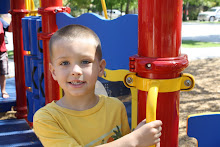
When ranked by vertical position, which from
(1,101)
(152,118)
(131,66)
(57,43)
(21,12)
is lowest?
(1,101)

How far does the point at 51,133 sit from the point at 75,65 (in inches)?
11.1

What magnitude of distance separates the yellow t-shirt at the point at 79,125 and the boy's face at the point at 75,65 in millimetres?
98

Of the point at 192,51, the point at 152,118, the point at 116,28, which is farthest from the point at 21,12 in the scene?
the point at 192,51

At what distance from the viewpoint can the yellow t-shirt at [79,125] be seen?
1268 millimetres

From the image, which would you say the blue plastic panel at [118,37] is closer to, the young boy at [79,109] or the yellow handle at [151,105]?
the young boy at [79,109]

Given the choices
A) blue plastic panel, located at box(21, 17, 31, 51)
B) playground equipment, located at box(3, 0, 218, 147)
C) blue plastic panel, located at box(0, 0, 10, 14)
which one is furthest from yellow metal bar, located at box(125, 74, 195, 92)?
blue plastic panel, located at box(0, 0, 10, 14)

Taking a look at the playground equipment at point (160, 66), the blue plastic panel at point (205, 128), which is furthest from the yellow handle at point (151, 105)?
the blue plastic panel at point (205, 128)

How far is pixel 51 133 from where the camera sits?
1.27m

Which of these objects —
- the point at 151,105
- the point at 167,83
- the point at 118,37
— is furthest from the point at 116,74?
the point at 151,105

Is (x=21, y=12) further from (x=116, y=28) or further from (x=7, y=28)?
(x=116, y=28)

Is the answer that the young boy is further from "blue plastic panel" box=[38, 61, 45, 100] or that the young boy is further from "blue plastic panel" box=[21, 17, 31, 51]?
"blue plastic panel" box=[21, 17, 31, 51]

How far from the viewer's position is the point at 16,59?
13.3 ft

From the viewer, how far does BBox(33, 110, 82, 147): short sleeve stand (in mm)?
1255

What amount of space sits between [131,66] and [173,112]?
0.26m
